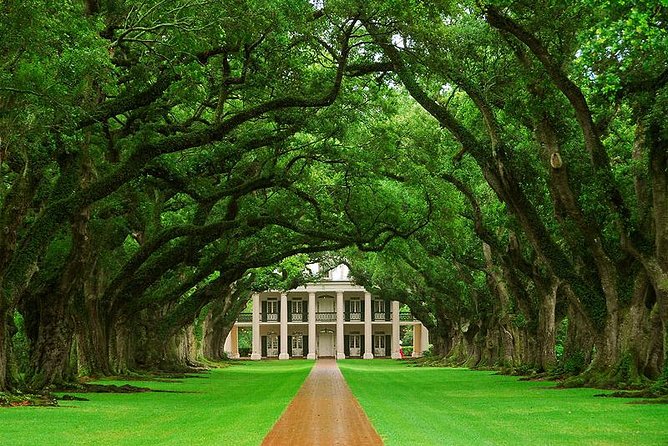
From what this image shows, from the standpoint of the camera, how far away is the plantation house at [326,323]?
83.3m

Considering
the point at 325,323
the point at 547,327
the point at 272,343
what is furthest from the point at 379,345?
the point at 547,327

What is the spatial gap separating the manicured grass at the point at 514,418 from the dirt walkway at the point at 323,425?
29cm

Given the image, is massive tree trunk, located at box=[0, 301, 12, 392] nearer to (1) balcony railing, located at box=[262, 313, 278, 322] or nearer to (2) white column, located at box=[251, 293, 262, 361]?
(2) white column, located at box=[251, 293, 262, 361]

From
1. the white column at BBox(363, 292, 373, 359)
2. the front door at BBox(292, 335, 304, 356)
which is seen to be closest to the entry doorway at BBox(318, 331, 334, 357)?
the front door at BBox(292, 335, 304, 356)

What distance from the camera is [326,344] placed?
85.6 meters

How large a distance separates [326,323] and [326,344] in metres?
2.50

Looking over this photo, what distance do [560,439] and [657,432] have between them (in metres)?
1.56

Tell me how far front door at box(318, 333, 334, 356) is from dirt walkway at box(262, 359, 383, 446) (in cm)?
6487

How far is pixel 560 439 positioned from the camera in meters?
12.1

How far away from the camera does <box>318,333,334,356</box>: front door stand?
85.4 meters

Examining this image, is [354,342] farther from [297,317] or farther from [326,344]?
[297,317]

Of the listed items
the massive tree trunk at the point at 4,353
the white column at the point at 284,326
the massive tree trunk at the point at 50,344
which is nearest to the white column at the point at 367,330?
the white column at the point at 284,326

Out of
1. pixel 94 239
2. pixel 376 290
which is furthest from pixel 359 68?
→ pixel 376 290

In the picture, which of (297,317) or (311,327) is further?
(297,317)
